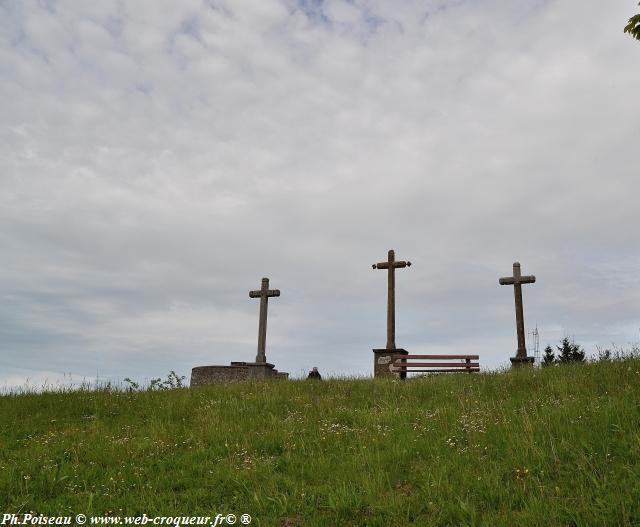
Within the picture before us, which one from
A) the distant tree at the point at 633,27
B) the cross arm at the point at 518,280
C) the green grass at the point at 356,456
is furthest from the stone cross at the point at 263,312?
the distant tree at the point at 633,27

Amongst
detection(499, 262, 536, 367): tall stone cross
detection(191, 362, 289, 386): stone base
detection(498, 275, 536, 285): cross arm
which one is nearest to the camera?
detection(499, 262, 536, 367): tall stone cross

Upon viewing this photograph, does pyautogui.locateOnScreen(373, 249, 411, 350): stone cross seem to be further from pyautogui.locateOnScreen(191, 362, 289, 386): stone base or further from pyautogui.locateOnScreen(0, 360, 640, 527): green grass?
pyautogui.locateOnScreen(0, 360, 640, 527): green grass

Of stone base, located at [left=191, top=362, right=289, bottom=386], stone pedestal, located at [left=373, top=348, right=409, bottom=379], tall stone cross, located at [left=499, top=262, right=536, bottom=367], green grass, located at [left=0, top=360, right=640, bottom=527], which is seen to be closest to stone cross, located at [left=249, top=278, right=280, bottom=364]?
stone base, located at [left=191, top=362, right=289, bottom=386]

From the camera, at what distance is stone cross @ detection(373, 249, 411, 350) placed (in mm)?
20828

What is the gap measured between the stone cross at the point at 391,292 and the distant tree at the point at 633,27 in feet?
40.3

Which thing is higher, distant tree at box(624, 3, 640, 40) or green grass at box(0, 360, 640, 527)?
distant tree at box(624, 3, 640, 40)

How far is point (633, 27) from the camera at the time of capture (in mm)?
10383

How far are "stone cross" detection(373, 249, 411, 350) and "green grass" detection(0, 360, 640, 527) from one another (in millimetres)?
8593

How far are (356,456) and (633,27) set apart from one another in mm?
9114

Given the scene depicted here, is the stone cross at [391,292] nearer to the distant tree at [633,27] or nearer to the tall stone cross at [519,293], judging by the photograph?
the tall stone cross at [519,293]

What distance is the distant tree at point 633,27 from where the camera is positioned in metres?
10.3

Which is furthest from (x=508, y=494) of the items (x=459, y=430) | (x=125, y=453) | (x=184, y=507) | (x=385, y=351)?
(x=385, y=351)

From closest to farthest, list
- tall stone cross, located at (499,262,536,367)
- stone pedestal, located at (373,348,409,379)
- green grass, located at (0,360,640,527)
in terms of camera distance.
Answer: green grass, located at (0,360,640,527), stone pedestal, located at (373,348,409,379), tall stone cross, located at (499,262,536,367)

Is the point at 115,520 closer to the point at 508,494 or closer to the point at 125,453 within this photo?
the point at 125,453
